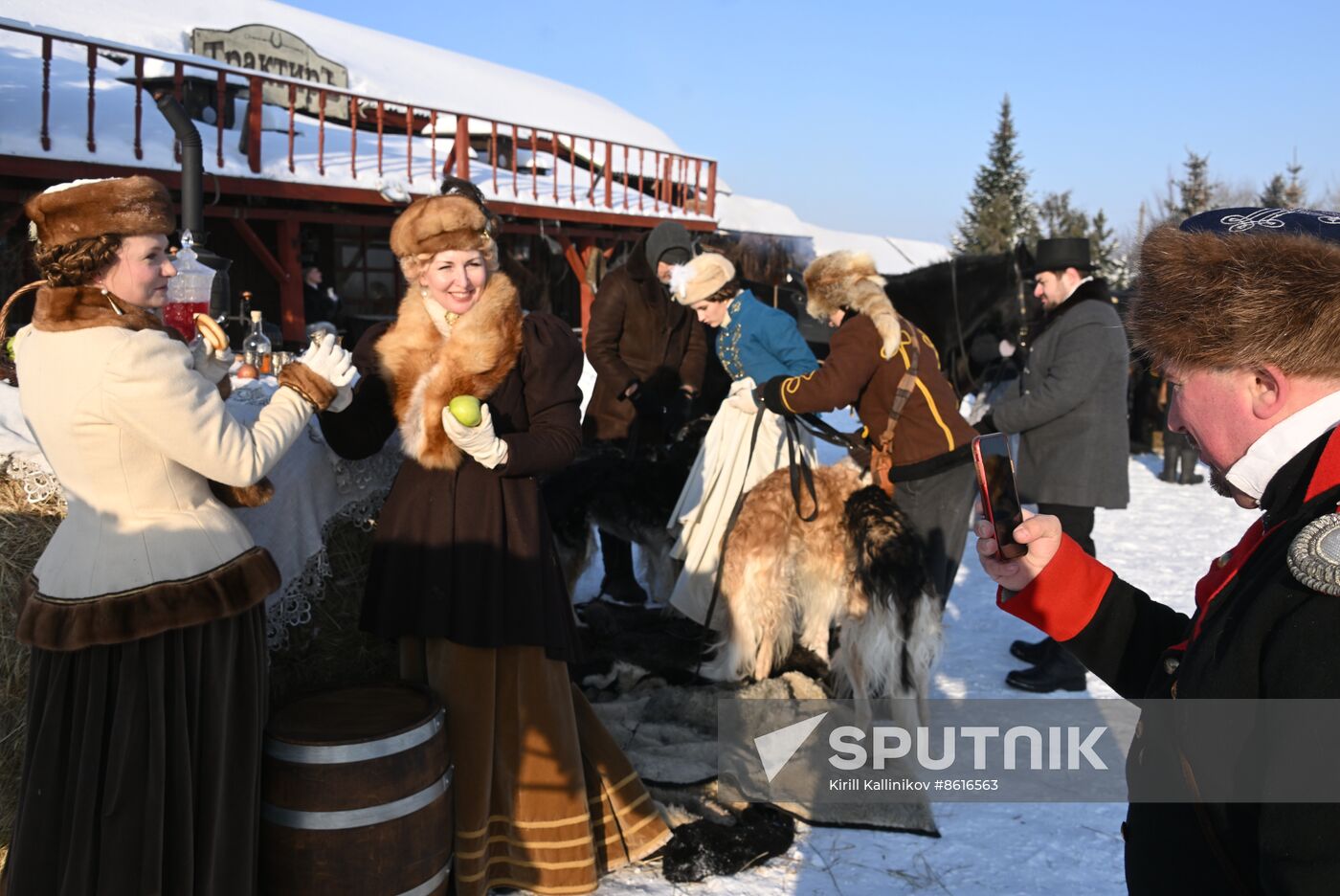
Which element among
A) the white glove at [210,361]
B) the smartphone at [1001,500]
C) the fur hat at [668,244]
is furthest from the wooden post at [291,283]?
the smartphone at [1001,500]

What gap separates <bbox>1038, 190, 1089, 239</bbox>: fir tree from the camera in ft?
88.1

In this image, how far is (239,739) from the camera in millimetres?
2277

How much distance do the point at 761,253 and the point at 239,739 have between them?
805 inches

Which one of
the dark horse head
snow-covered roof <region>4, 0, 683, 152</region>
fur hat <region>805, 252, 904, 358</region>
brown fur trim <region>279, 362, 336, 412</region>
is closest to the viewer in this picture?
brown fur trim <region>279, 362, 336, 412</region>

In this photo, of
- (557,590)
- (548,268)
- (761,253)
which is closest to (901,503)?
(557,590)

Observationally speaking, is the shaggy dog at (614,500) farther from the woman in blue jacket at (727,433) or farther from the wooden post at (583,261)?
the wooden post at (583,261)

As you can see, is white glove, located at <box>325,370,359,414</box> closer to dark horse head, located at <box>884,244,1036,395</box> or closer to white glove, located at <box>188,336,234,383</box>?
white glove, located at <box>188,336,234,383</box>

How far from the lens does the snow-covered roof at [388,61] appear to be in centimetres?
1539

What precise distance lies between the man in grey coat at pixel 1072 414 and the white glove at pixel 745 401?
3.96ft

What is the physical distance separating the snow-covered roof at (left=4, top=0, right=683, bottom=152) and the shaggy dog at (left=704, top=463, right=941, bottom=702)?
1289 cm

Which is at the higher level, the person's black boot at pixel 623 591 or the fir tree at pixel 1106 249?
the fir tree at pixel 1106 249

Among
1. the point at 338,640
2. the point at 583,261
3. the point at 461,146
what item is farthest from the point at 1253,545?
the point at 583,261

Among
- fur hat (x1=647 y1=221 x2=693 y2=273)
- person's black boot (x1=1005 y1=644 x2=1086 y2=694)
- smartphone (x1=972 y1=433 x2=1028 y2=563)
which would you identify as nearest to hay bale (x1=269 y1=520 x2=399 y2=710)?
smartphone (x1=972 y1=433 x2=1028 y2=563)

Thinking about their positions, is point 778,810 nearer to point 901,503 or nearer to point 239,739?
point 901,503
